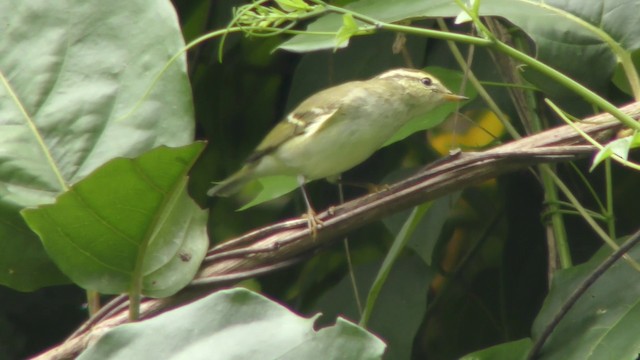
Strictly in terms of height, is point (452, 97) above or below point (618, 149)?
below

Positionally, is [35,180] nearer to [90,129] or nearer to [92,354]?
[90,129]

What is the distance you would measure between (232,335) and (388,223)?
2.67ft

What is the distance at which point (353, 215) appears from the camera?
1.50m

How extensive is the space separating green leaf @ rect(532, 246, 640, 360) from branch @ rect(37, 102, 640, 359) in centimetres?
24

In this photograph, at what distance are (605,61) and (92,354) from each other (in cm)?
Result: 93

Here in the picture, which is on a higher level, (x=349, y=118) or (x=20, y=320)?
(x=349, y=118)

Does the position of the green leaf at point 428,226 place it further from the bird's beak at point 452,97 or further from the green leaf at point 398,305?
the bird's beak at point 452,97

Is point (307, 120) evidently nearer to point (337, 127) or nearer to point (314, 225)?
point (337, 127)

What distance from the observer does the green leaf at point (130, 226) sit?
1.35 m

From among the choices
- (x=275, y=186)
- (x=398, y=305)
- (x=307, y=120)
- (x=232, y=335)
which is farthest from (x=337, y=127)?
(x=232, y=335)

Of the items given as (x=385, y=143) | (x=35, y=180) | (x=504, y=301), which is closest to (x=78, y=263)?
(x=35, y=180)

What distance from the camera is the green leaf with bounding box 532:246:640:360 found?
58.7 inches

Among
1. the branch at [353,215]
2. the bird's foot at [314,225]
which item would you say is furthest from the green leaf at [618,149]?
the bird's foot at [314,225]

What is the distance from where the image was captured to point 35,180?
1.60m
